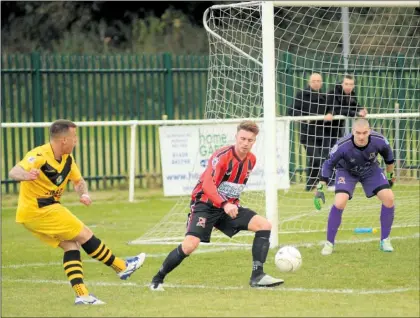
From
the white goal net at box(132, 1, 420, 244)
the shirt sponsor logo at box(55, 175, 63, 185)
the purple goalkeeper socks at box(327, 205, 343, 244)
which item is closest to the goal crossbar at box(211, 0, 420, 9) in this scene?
the white goal net at box(132, 1, 420, 244)

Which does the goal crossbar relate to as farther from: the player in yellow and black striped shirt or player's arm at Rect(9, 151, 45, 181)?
player's arm at Rect(9, 151, 45, 181)

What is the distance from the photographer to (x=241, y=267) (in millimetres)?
10562

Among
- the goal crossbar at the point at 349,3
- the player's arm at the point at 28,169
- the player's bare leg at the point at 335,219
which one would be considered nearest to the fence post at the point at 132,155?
the goal crossbar at the point at 349,3

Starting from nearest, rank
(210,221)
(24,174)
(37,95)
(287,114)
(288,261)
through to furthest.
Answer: (24,174), (210,221), (288,261), (287,114), (37,95)

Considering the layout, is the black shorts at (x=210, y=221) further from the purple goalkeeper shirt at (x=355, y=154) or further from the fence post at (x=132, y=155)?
the fence post at (x=132, y=155)

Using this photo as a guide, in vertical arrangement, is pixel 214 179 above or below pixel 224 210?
above

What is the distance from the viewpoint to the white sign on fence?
1644 centimetres

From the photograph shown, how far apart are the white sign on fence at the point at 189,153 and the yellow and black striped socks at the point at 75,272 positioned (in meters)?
7.52

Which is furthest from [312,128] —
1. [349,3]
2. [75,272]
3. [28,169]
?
[28,169]

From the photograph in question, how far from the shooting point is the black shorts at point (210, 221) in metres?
9.35

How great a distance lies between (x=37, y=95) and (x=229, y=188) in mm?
8701

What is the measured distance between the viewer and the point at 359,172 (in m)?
11.6

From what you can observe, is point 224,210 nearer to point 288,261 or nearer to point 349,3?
point 288,261

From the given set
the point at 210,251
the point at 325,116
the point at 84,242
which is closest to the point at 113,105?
the point at 325,116
